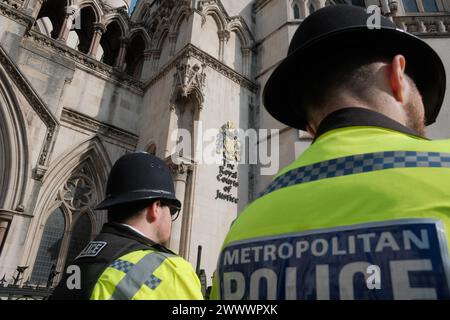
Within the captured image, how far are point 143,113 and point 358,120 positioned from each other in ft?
43.6

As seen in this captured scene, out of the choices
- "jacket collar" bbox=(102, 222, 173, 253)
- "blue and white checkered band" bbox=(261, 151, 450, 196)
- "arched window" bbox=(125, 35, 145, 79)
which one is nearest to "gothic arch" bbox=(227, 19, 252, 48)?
"arched window" bbox=(125, 35, 145, 79)

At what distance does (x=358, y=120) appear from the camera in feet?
2.99

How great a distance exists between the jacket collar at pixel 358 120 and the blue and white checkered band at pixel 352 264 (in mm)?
349

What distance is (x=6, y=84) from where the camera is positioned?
29.9 ft

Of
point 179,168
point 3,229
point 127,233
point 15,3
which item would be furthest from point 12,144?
point 127,233

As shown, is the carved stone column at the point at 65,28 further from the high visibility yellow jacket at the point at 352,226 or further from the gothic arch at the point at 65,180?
the high visibility yellow jacket at the point at 352,226

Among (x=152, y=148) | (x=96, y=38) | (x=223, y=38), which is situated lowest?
(x=152, y=148)

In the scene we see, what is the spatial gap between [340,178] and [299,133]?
10.0 meters

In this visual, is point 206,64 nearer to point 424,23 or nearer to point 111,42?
point 111,42

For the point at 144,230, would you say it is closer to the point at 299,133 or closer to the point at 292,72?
the point at 292,72

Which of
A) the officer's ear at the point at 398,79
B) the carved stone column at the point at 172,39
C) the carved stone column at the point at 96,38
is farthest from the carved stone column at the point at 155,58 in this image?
the officer's ear at the point at 398,79

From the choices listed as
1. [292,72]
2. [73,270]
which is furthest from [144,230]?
[292,72]

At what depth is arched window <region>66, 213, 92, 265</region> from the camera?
Result: 432 inches

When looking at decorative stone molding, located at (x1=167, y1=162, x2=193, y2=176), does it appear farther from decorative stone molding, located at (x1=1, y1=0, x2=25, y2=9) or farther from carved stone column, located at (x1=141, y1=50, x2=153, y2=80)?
decorative stone molding, located at (x1=1, y1=0, x2=25, y2=9)
